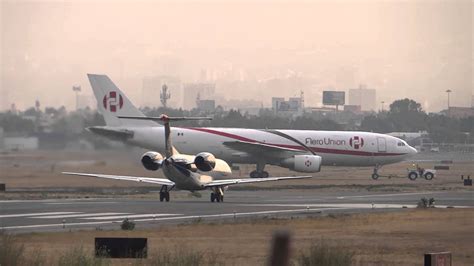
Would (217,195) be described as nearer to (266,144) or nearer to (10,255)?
(10,255)

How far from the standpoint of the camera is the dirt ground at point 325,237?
32.4m

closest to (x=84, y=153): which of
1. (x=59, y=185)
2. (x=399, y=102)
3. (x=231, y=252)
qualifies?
(x=59, y=185)

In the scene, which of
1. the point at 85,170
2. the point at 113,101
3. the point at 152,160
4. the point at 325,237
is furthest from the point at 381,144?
the point at 325,237

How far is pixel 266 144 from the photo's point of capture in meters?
91.1

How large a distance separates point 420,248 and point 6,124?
36.3m

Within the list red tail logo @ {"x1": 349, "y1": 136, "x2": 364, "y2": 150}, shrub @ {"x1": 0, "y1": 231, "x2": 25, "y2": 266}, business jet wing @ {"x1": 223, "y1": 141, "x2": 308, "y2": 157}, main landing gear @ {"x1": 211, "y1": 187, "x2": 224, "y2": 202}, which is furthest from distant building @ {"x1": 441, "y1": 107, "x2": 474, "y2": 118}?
shrub @ {"x1": 0, "y1": 231, "x2": 25, "y2": 266}

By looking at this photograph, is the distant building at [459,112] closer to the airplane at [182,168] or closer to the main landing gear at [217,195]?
the main landing gear at [217,195]

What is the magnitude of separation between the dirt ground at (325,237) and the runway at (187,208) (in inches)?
126

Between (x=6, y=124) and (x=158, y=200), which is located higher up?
(x=6, y=124)

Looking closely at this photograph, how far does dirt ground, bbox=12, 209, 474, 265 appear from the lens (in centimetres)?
3241

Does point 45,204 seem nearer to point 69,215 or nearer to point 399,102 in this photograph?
point 69,215

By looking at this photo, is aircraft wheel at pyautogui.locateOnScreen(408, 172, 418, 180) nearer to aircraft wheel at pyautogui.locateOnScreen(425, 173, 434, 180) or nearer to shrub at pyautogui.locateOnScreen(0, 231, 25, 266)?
aircraft wheel at pyautogui.locateOnScreen(425, 173, 434, 180)

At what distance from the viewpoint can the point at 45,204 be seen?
2207 inches

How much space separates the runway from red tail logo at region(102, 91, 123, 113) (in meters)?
18.6
